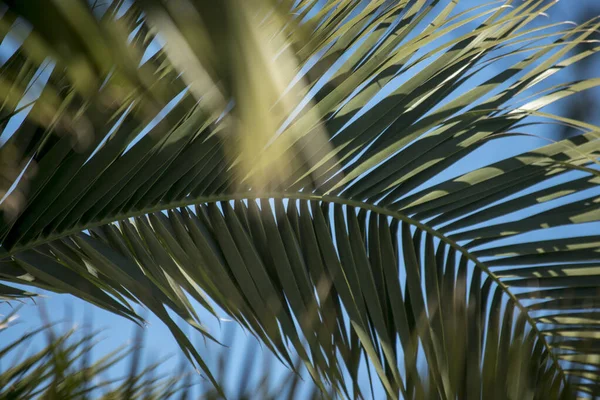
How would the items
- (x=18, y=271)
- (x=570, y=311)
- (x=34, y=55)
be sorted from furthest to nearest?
(x=570, y=311) < (x=18, y=271) < (x=34, y=55)

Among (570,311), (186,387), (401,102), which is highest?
(401,102)

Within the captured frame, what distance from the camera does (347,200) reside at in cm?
106

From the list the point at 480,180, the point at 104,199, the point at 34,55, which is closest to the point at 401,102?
the point at 480,180

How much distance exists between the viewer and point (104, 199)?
0.86m

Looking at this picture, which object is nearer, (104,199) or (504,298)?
(104,199)

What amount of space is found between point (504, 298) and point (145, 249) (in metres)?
0.69

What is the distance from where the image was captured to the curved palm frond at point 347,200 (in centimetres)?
77

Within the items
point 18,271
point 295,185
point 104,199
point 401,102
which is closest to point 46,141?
point 104,199

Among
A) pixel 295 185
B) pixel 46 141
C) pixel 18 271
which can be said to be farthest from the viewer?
pixel 295 185

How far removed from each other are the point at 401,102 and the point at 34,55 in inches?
29.3

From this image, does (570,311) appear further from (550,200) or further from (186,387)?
(186,387)

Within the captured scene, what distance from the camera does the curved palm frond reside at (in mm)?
770

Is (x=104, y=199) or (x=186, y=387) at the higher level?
(x=104, y=199)

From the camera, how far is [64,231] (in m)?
0.87
